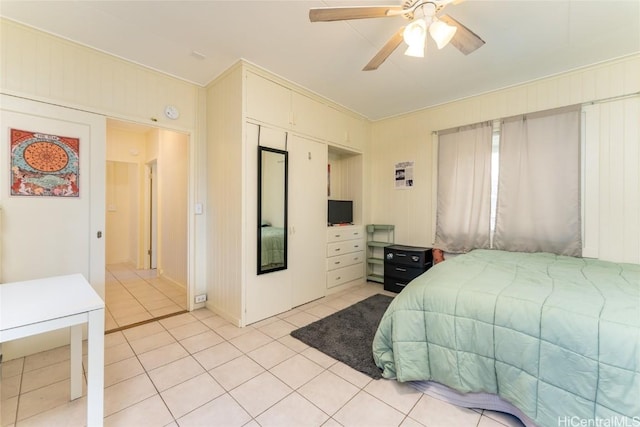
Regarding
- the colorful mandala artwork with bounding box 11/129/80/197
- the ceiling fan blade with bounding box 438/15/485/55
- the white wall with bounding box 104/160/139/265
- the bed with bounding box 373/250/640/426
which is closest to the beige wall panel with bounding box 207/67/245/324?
the colorful mandala artwork with bounding box 11/129/80/197

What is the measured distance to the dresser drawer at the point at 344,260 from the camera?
11.9ft

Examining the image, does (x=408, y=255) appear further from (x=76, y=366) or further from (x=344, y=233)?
(x=76, y=366)

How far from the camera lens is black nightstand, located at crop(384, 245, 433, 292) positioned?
3463 mm

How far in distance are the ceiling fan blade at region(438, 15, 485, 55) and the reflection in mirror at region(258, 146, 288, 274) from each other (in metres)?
1.84

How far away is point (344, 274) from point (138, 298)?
9.09ft

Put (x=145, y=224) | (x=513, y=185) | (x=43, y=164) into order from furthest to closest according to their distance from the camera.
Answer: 1. (x=145, y=224)
2. (x=513, y=185)
3. (x=43, y=164)

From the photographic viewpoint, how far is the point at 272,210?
2871 mm

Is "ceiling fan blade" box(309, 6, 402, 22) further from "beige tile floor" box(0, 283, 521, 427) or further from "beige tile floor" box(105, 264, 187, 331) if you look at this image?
"beige tile floor" box(105, 264, 187, 331)

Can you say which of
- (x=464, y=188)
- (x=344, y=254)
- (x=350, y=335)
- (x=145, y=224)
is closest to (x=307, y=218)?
(x=344, y=254)

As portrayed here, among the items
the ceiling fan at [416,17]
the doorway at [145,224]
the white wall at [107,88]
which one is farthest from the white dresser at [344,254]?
the ceiling fan at [416,17]

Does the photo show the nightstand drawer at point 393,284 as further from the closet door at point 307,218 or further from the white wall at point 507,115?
the closet door at point 307,218

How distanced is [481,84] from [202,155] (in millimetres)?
3399

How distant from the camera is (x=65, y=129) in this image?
7.45ft

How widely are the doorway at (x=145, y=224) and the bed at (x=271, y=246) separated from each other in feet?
3.88
